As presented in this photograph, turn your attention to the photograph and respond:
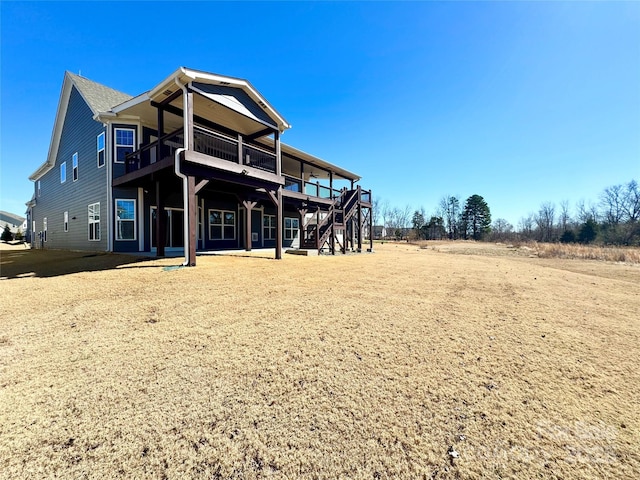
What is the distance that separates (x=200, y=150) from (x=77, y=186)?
8066mm

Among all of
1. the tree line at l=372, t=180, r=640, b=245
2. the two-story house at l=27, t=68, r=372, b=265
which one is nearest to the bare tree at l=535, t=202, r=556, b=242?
the tree line at l=372, t=180, r=640, b=245

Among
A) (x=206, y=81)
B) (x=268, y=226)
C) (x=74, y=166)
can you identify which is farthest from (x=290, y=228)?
(x=74, y=166)

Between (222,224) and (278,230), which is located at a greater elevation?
(222,224)

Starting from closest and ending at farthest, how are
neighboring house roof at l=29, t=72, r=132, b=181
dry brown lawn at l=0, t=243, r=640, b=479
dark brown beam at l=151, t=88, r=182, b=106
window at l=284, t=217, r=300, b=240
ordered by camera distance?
dry brown lawn at l=0, t=243, r=640, b=479
dark brown beam at l=151, t=88, r=182, b=106
neighboring house roof at l=29, t=72, r=132, b=181
window at l=284, t=217, r=300, b=240

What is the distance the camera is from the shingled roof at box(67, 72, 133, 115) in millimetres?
12392

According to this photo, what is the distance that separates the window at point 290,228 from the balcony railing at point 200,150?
5960 mm

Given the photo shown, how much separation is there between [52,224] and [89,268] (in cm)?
1463

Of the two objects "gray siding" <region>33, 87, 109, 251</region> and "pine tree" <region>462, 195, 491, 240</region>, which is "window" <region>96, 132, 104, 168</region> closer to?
"gray siding" <region>33, 87, 109, 251</region>

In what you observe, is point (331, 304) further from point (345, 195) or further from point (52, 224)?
point (52, 224)

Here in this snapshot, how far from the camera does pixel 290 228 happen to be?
65.3 feet

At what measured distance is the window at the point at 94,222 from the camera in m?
12.3

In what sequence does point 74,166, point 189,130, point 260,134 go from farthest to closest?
1. point 74,166
2. point 260,134
3. point 189,130

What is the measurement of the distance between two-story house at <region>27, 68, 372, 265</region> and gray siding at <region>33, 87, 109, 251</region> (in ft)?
0.18

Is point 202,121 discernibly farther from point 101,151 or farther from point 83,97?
point 83,97
